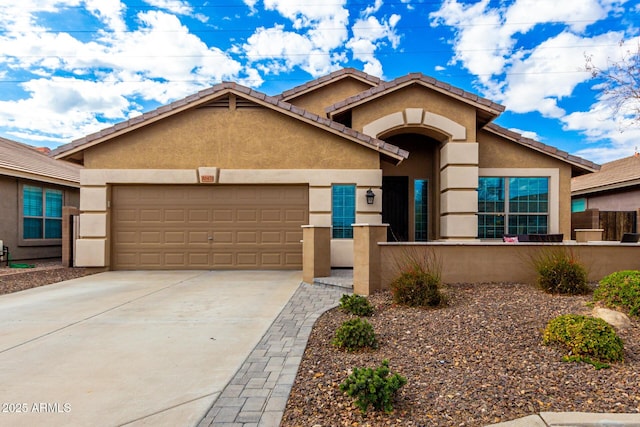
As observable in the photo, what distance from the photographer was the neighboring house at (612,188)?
1499cm

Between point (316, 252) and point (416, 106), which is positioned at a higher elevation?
point (416, 106)

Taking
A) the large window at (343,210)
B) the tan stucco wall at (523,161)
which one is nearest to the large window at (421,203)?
the tan stucco wall at (523,161)

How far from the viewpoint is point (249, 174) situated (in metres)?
10.2

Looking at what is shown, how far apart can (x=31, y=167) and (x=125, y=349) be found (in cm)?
1240

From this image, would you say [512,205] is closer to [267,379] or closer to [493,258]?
[493,258]

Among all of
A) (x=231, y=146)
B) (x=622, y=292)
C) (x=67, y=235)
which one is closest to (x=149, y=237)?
(x=67, y=235)

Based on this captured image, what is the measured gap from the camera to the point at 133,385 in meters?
3.31

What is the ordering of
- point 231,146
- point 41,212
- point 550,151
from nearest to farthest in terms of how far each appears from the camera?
point 231,146
point 550,151
point 41,212

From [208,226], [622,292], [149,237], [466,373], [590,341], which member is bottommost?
[466,373]

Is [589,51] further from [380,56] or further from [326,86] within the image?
[380,56]

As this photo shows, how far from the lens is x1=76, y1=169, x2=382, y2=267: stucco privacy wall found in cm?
1016

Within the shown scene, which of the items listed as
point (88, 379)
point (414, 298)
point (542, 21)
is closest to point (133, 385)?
point (88, 379)

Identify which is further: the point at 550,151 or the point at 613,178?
the point at 613,178

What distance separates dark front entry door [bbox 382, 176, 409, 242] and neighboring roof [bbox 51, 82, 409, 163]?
2.34 metres
